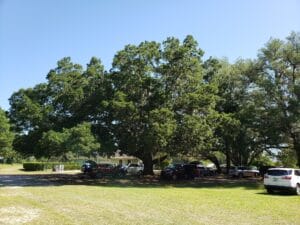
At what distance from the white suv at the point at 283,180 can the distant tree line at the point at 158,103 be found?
761 centimetres

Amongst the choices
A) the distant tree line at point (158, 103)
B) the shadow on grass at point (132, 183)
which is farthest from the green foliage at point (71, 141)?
the shadow on grass at point (132, 183)

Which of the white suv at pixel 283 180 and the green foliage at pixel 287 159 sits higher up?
the green foliage at pixel 287 159

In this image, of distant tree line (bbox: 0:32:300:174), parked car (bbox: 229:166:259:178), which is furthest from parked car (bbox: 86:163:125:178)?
parked car (bbox: 229:166:259:178)

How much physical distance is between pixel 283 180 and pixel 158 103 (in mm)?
11869

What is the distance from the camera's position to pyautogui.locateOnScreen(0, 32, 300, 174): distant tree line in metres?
30.5

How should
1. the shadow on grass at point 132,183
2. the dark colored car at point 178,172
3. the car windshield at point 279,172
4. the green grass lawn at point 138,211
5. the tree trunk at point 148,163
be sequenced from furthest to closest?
the tree trunk at point 148,163
the dark colored car at point 178,172
the shadow on grass at point 132,183
the car windshield at point 279,172
the green grass lawn at point 138,211

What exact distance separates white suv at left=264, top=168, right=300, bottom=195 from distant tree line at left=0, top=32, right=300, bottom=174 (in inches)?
299

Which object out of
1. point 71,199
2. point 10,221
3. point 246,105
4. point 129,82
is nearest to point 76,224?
point 10,221

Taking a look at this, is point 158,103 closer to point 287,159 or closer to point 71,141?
point 71,141

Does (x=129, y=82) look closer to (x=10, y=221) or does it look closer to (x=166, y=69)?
(x=166, y=69)

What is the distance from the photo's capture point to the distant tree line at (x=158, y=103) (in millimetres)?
30469

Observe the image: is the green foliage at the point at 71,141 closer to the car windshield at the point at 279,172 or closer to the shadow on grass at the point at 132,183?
the shadow on grass at the point at 132,183

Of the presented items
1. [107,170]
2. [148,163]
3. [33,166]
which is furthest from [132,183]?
[33,166]

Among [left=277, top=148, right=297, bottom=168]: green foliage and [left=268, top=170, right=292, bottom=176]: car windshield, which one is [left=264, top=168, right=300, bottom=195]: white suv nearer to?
[left=268, top=170, right=292, bottom=176]: car windshield
